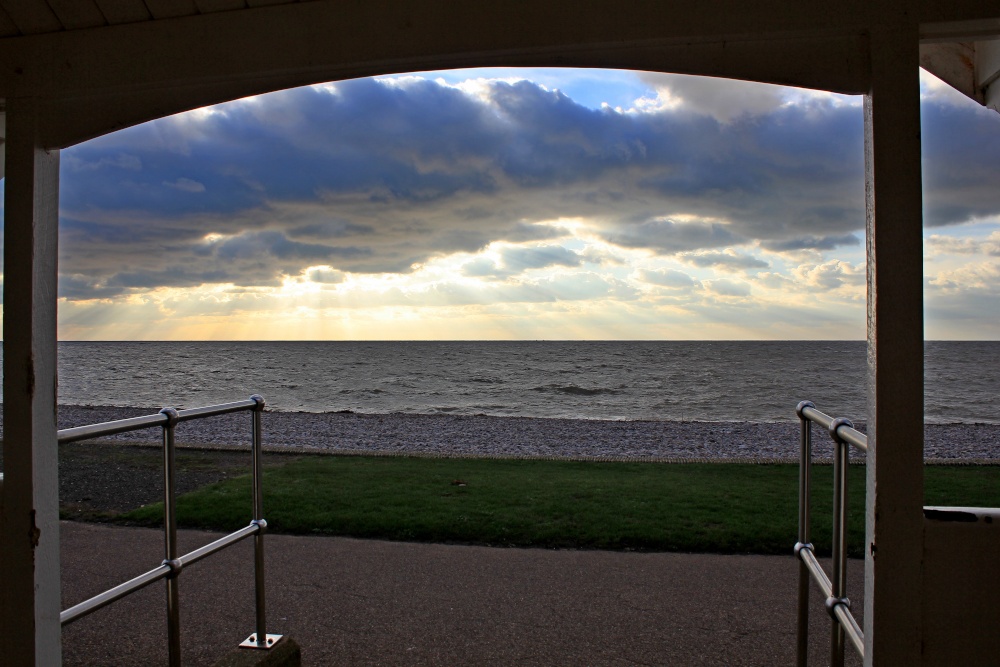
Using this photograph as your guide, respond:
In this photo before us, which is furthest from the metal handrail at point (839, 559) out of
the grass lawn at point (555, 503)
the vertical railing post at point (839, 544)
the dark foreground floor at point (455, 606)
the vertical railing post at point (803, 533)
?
the grass lawn at point (555, 503)

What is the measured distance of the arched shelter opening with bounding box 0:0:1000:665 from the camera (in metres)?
1.73

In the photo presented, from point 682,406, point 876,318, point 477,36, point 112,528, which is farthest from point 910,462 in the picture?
point 682,406

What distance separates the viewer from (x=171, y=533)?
8.64 feet

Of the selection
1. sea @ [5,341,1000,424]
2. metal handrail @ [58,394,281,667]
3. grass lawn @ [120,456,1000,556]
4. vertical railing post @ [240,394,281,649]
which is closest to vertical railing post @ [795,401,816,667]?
metal handrail @ [58,394,281,667]

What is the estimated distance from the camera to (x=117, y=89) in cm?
211

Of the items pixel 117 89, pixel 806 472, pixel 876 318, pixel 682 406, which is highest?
pixel 117 89

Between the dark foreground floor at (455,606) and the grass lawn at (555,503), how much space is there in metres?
0.36

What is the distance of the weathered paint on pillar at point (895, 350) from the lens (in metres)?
1.71

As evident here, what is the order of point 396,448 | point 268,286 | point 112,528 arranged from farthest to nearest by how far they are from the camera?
1. point 268,286
2. point 396,448
3. point 112,528

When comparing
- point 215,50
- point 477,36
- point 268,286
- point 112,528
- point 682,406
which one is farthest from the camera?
point 268,286

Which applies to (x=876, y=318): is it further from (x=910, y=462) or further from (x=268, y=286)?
(x=268, y=286)

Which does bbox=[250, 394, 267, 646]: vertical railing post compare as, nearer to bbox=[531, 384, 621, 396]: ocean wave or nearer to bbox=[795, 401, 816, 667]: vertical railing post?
bbox=[795, 401, 816, 667]: vertical railing post

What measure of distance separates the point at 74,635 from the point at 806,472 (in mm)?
3874

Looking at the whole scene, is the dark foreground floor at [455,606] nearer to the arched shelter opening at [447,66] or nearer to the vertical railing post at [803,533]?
the vertical railing post at [803,533]
